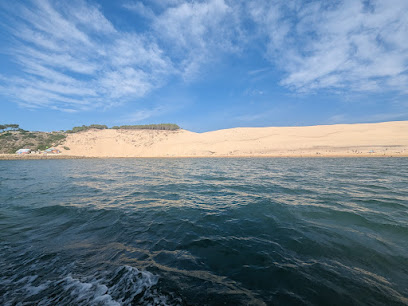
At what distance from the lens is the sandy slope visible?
2892 cm

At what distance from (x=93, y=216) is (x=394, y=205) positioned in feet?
28.4

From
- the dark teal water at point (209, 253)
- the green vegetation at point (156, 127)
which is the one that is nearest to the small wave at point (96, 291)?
the dark teal water at point (209, 253)

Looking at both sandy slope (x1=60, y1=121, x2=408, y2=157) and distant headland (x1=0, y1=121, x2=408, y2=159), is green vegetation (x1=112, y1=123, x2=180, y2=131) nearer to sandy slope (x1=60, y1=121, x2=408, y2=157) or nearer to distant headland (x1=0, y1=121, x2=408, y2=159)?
distant headland (x1=0, y1=121, x2=408, y2=159)

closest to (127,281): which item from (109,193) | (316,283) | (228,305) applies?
(228,305)

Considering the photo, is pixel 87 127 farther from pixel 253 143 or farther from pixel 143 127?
pixel 253 143

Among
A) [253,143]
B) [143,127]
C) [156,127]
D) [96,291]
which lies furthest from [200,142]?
[96,291]

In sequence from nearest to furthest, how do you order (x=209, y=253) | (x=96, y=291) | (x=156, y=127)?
(x=96, y=291)
(x=209, y=253)
(x=156, y=127)

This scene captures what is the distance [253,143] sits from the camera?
39.0m

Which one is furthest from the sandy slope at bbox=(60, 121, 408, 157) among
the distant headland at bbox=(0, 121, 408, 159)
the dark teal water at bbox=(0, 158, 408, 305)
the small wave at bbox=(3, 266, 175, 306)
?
the small wave at bbox=(3, 266, 175, 306)

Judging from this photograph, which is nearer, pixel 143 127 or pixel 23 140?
pixel 23 140

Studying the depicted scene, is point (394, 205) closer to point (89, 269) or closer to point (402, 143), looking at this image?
point (89, 269)

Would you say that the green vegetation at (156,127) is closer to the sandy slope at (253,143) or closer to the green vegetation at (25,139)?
the sandy slope at (253,143)

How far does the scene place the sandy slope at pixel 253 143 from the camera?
94.9ft

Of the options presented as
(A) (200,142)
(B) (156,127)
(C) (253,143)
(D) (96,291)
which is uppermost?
(B) (156,127)
